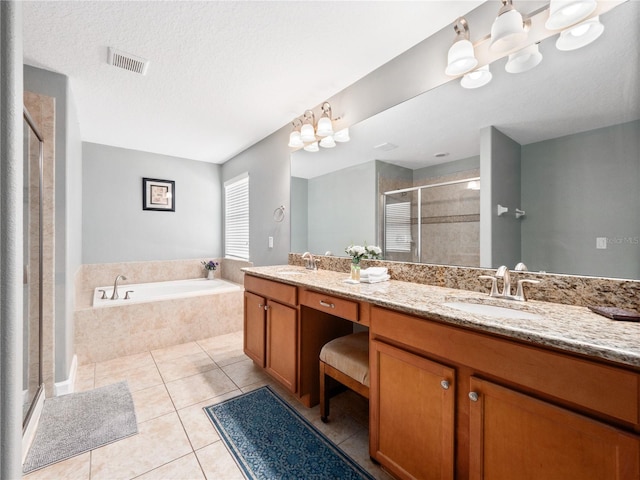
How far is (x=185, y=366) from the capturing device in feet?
8.16

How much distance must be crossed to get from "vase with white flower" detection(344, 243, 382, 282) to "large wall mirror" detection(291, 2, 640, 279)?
0.19 ft

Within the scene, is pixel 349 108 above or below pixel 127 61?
below

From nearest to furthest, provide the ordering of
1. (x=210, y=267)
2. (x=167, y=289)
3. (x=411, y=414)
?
1. (x=411, y=414)
2. (x=167, y=289)
3. (x=210, y=267)

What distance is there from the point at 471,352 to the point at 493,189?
0.90 meters

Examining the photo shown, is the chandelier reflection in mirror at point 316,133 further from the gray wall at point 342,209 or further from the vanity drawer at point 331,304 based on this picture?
the vanity drawer at point 331,304

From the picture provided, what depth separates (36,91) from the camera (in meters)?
2.03

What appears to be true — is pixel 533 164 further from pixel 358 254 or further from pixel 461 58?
pixel 358 254

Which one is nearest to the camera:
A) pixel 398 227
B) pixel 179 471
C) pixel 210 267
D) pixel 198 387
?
pixel 179 471

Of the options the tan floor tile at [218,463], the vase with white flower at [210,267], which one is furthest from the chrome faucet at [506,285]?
the vase with white flower at [210,267]

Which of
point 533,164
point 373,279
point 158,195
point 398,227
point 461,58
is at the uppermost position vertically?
point 461,58

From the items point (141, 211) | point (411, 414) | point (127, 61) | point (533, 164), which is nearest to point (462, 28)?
point (533, 164)

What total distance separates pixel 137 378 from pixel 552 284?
Result: 2.89 m

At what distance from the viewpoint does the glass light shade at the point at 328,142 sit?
2.38m

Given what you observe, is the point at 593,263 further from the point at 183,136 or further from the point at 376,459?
the point at 183,136
